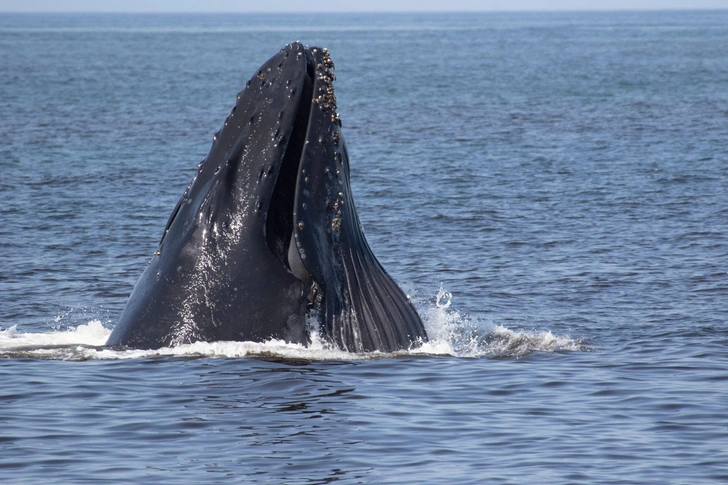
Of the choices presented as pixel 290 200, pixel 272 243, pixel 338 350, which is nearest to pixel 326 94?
pixel 290 200

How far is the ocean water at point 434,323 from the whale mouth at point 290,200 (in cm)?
74

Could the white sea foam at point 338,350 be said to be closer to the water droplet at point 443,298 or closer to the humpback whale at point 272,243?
the water droplet at point 443,298

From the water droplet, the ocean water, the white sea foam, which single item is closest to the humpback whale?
the white sea foam

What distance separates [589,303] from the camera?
53.2 ft

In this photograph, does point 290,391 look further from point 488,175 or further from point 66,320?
point 488,175

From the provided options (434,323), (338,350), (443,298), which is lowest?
(443,298)

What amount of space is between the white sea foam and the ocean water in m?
0.05

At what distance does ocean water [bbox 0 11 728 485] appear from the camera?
366 inches

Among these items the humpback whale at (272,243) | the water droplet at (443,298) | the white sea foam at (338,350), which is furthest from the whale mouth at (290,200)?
the water droplet at (443,298)

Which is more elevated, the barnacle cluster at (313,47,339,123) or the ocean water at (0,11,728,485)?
the barnacle cluster at (313,47,339,123)

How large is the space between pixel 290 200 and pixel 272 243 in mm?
456

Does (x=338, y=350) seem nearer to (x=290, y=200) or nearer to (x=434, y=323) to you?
(x=290, y=200)

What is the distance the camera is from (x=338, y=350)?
1043cm

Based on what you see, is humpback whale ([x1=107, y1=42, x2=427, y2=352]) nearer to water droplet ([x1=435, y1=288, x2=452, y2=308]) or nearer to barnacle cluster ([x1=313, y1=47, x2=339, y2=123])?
barnacle cluster ([x1=313, y1=47, x2=339, y2=123])
